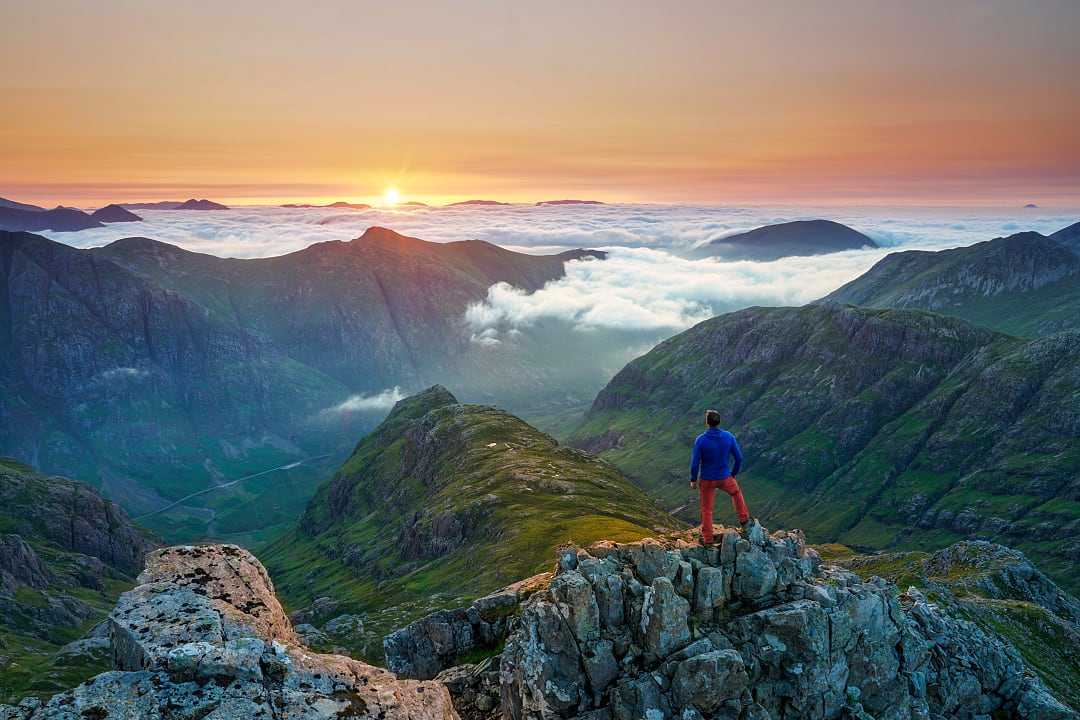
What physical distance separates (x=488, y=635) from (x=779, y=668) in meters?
27.4

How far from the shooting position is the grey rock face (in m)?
37.5

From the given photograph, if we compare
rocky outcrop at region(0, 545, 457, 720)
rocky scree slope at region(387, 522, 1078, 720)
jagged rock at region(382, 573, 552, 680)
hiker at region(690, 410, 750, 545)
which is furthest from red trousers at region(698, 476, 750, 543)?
jagged rock at region(382, 573, 552, 680)

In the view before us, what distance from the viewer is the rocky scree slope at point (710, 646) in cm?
3750

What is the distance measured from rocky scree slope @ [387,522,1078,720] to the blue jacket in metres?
5.49

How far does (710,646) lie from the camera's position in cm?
3888

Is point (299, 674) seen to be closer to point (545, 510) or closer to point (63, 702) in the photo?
point (63, 702)

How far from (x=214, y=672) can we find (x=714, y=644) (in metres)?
27.4

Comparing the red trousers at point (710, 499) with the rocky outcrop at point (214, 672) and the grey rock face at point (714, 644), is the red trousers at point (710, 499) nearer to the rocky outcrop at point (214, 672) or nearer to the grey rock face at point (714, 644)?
the grey rock face at point (714, 644)

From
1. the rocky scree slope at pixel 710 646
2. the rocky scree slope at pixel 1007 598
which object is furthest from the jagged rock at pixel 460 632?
the rocky scree slope at pixel 1007 598

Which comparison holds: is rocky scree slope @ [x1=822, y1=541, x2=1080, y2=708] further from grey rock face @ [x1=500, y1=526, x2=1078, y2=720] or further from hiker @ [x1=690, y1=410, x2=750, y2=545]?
hiker @ [x1=690, y1=410, x2=750, y2=545]

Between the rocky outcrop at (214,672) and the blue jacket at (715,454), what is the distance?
20.6m

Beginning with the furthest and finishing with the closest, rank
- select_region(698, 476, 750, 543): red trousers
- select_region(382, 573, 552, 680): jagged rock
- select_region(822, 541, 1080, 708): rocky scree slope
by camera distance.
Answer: select_region(822, 541, 1080, 708): rocky scree slope, select_region(382, 573, 552, 680): jagged rock, select_region(698, 476, 750, 543): red trousers

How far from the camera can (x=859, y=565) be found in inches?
6476

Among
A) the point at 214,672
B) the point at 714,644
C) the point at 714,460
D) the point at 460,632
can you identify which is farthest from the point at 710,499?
the point at 460,632
